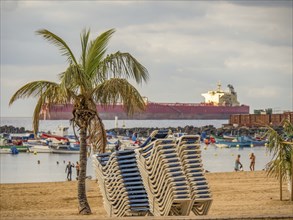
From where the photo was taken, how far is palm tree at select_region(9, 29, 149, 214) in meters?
17.9

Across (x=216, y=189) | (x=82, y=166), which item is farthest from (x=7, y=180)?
(x=82, y=166)

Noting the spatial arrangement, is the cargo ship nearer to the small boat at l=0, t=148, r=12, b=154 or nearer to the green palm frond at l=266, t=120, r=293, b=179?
the small boat at l=0, t=148, r=12, b=154

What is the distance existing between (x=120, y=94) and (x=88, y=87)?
2.56 ft

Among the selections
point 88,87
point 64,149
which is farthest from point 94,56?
point 64,149

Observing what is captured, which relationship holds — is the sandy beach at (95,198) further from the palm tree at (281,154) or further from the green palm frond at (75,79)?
the green palm frond at (75,79)

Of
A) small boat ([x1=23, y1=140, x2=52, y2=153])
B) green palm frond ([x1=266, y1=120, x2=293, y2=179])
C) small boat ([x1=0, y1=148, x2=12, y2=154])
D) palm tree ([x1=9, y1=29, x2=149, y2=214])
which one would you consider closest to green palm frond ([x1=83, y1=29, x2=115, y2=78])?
palm tree ([x1=9, y1=29, x2=149, y2=214])

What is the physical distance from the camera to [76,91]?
18484 millimetres

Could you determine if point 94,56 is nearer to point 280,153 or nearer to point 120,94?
point 120,94

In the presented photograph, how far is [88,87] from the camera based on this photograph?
18.3 m

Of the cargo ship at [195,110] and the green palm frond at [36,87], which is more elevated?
the cargo ship at [195,110]

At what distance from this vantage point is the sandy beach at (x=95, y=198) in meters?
18.3

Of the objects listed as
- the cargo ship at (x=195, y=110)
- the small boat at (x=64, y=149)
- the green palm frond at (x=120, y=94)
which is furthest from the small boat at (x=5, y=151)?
the cargo ship at (x=195, y=110)

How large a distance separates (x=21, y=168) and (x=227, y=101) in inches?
5197

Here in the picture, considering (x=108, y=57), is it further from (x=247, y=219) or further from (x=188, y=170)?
(x=247, y=219)
